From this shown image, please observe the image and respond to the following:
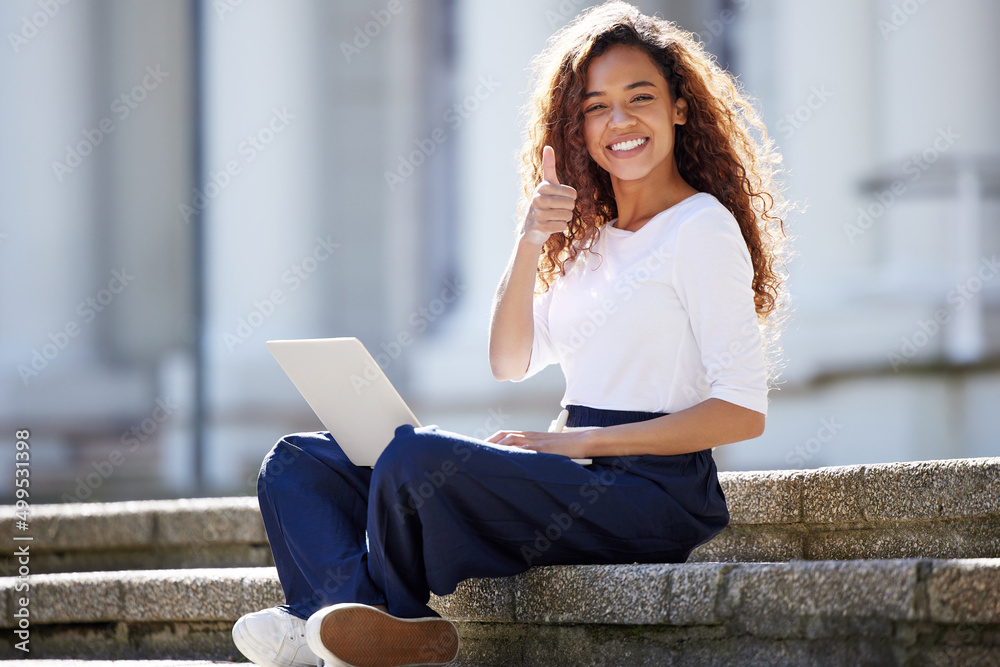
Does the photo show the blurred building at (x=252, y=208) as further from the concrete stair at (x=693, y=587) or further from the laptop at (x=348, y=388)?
the laptop at (x=348, y=388)

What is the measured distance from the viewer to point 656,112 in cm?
226

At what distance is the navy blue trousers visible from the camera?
6.21 feet

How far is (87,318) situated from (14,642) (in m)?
3.37

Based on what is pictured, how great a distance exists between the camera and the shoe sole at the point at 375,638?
1.82 metres

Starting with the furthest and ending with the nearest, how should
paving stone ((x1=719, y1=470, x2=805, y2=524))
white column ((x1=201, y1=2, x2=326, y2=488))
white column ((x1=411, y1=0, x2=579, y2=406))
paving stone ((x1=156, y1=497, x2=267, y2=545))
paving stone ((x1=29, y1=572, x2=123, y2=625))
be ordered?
white column ((x1=201, y1=2, x2=326, y2=488)) → white column ((x1=411, y1=0, x2=579, y2=406)) → paving stone ((x1=156, y1=497, x2=267, y2=545)) → paving stone ((x1=29, y1=572, x2=123, y2=625)) → paving stone ((x1=719, y1=470, x2=805, y2=524))

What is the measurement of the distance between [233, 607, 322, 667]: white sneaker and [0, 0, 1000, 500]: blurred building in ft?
10.3

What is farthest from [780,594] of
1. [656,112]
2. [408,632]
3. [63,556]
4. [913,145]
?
[913,145]

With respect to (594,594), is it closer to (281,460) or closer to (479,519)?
(479,519)

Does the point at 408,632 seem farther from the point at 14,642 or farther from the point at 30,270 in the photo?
the point at 30,270

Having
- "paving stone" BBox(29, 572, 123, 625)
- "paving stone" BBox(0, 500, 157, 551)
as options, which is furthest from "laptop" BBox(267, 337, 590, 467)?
"paving stone" BBox(0, 500, 157, 551)

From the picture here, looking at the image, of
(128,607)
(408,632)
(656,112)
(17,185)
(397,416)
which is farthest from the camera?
(17,185)

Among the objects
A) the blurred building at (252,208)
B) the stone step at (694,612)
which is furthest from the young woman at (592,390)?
the blurred building at (252,208)

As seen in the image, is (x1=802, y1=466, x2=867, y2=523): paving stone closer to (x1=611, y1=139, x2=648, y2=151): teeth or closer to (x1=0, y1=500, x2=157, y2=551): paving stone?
(x1=611, y1=139, x2=648, y2=151): teeth

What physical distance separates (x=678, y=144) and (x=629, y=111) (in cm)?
18
